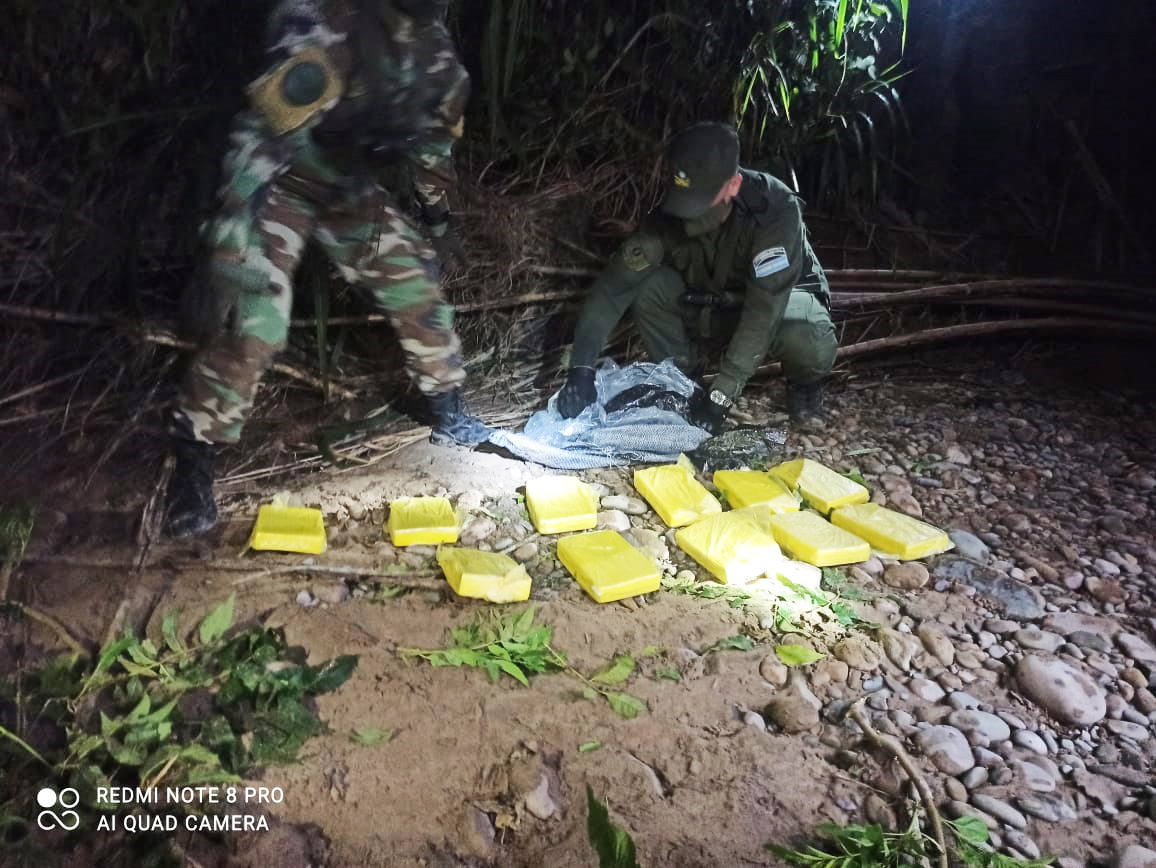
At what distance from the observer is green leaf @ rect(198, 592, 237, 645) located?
213 cm

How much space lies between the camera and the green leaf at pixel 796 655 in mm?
2195

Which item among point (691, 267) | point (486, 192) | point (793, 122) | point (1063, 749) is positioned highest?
point (793, 122)

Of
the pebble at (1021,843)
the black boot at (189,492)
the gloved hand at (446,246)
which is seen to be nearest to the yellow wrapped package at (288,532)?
the black boot at (189,492)

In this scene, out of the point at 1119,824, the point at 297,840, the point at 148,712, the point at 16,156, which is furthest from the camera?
the point at 16,156

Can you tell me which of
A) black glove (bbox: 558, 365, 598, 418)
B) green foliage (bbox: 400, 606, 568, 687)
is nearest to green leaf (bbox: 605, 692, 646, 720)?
green foliage (bbox: 400, 606, 568, 687)

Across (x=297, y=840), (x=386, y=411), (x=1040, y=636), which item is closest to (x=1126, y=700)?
(x=1040, y=636)

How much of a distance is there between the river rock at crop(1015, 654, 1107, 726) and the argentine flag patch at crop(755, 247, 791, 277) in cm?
171

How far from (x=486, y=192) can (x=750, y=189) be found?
134 centimetres

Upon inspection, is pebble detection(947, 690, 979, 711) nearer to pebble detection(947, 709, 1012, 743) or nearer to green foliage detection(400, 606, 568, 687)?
pebble detection(947, 709, 1012, 743)

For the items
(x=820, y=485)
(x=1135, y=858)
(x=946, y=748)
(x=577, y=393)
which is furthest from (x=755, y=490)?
(x=1135, y=858)

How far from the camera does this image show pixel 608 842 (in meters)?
1.54

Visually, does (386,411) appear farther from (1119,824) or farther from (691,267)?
(1119,824)

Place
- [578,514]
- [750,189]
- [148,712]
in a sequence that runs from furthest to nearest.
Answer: [750,189]
[578,514]
[148,712]

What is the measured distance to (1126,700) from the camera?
83.0 inches
